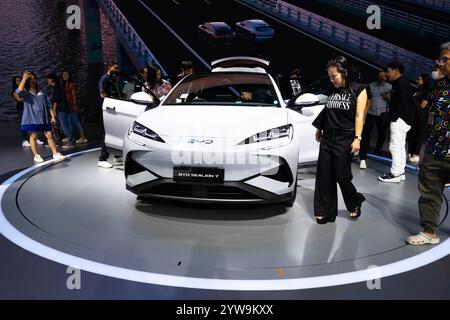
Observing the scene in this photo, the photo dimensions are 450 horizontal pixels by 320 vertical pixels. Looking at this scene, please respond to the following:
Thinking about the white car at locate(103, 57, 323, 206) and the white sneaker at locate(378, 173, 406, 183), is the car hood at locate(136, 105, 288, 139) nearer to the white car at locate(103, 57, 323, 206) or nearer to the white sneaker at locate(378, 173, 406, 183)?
the white car at locate(103, 57, 323, 206)

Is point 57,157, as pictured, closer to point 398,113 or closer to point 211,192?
point 211,192

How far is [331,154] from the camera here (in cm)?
391

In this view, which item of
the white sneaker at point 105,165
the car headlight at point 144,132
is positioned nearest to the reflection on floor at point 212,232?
the car headlight at point 144,132

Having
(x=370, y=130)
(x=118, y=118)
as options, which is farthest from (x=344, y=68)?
(x=370, y=130)

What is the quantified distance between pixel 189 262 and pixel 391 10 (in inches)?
337

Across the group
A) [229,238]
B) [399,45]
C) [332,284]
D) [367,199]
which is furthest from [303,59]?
[332,284]

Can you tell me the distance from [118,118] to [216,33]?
5349mm

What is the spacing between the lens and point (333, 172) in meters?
3.93

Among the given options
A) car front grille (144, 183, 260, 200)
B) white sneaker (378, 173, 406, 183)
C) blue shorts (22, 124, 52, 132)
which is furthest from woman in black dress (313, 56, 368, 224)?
blue shorts (22, 124, 52, 132)

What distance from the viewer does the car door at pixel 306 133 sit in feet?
15.3

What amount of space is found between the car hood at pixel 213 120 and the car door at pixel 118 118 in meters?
0.82

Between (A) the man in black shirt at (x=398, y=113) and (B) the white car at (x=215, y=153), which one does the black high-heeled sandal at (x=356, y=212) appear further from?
(A) the man in black shirt at (x=398, y=113)

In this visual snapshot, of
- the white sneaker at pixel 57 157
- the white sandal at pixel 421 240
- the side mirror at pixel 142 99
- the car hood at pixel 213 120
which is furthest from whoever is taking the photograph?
the white sneaker at pixel 57 157

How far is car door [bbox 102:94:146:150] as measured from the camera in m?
5.18
